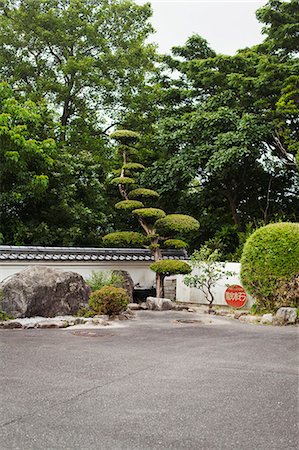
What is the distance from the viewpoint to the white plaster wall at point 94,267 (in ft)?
36.2

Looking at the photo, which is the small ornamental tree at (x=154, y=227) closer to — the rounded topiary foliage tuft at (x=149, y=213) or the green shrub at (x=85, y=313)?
the rounded topiary foliage tuft at (x=149, y=213)

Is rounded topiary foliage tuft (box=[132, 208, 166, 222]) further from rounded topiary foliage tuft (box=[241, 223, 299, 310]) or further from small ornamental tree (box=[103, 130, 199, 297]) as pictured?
rounded topiary foliage tuft (box=[241, 223, 299, 310])

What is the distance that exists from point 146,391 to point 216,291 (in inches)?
323

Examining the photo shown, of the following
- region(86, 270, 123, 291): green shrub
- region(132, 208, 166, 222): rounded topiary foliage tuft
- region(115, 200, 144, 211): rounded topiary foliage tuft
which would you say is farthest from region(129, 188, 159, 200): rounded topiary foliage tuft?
region(86, 270, 123, 291): green shrub

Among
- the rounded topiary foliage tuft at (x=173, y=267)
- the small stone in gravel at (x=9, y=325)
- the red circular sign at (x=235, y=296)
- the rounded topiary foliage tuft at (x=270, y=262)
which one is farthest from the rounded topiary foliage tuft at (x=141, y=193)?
the small stone in gravel at (x=9, y=325)

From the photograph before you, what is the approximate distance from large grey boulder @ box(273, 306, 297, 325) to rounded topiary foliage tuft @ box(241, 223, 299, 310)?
2.28 ft

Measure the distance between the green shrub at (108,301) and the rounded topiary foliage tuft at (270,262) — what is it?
9.72 ft

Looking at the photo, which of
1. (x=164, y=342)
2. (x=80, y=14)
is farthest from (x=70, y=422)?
(x=80, y=14)

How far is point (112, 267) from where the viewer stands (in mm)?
13336

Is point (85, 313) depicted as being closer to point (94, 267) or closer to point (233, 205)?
point (94, 267)

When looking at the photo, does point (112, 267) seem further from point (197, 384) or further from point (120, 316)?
point (197, 384)

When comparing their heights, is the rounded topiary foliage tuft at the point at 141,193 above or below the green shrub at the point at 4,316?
above

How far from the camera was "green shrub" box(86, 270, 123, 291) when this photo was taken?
11438 millimetres

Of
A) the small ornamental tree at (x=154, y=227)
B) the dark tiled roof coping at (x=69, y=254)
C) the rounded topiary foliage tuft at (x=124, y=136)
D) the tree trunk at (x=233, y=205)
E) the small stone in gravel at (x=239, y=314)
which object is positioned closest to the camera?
the small stone in gravel at (x=239, y=314)
